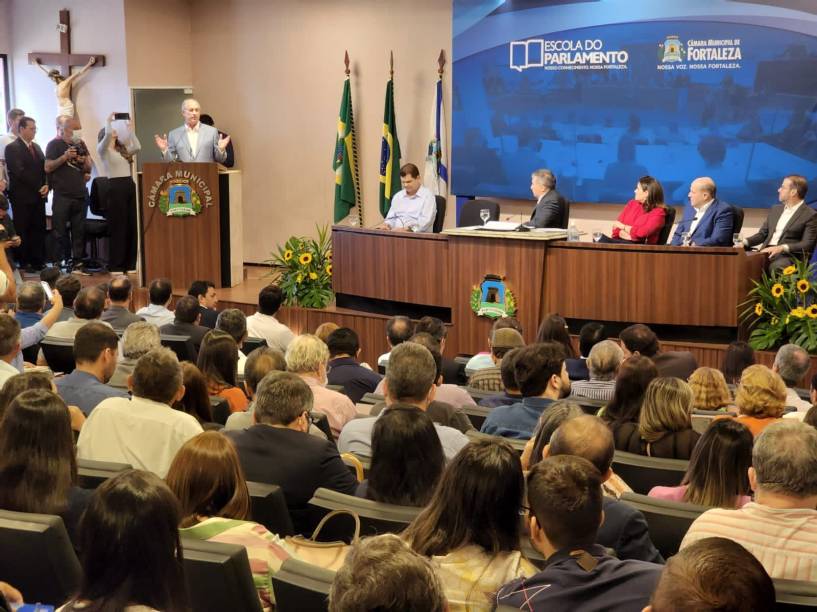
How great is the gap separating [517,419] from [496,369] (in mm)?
1442

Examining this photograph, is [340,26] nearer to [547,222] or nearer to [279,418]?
[547,222]

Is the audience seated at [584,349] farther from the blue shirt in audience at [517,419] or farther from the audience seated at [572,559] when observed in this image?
the audience seated at [572,559]

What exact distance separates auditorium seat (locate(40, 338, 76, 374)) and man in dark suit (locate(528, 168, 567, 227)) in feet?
12.5

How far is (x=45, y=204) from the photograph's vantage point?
11523 millimetres

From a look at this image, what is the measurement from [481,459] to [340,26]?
965cm

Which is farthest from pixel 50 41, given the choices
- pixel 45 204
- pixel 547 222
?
pixel 547 222

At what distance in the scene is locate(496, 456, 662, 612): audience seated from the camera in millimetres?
2295

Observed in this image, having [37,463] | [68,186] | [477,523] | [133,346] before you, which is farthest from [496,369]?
[68,186]

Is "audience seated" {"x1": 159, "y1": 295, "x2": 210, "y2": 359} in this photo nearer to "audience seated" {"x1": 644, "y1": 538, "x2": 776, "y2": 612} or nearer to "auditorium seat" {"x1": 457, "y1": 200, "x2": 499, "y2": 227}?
"auditorium seat" {"x1": 457, "y1": 200, "x2": 499, "y2": 227}

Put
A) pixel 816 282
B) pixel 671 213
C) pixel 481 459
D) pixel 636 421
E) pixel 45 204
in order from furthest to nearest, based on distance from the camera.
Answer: pixel 45 204 → pixel 671 213 → pixel 816 282 → pixel 636 421 → pixel 481 459

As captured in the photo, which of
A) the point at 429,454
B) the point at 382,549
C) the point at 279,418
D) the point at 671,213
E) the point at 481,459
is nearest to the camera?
the point at 382,549

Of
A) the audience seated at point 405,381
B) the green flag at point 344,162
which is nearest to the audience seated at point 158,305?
the audience seated at point 405,381

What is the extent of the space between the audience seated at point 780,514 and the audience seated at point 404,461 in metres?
0.73

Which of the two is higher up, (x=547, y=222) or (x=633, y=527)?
(x=547, y=222)
